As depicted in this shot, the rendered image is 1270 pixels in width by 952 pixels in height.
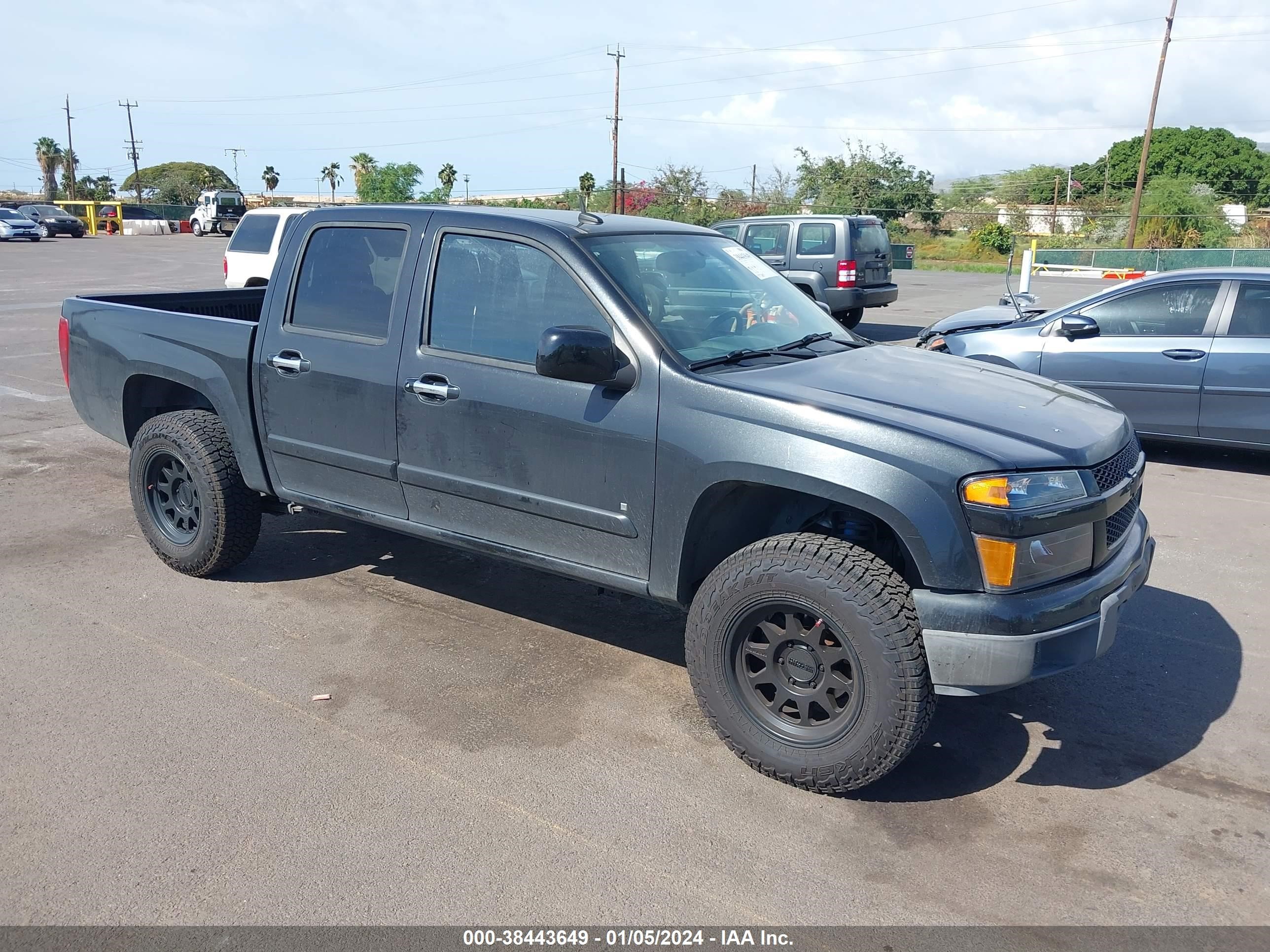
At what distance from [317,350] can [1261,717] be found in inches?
164

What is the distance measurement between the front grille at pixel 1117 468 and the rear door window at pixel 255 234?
1247 cm

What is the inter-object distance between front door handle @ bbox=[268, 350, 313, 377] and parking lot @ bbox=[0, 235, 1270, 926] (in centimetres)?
115

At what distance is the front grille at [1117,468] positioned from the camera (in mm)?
3547

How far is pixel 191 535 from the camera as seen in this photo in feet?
17.6

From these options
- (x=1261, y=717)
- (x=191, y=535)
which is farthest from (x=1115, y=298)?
(x=191, y=535)

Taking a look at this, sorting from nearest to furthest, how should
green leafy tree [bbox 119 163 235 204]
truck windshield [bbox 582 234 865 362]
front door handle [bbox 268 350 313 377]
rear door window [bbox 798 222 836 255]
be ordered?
truck windshield [bbox 582 234 865 362], front door handle [bbox 268 350 313 377], rear door window [bbox 798 222 836 255], green leafy tree [bbox 119 163 235 204]

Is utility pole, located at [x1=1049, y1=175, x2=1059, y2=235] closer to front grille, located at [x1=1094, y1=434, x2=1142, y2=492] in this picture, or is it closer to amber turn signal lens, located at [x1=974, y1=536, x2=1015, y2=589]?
front grille, located at [x1=1094, y1=434, x2=1142, y2=492]

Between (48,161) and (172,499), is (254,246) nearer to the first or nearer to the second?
(172,499)

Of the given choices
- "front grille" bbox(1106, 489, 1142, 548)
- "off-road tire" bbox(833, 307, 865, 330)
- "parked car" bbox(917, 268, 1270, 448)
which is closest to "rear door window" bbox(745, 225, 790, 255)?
"off-road tire" bbox(833, 307, 865, 330)

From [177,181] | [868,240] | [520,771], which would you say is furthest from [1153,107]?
[177,181]

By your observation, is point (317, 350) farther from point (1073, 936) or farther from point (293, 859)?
point (1073, 936)

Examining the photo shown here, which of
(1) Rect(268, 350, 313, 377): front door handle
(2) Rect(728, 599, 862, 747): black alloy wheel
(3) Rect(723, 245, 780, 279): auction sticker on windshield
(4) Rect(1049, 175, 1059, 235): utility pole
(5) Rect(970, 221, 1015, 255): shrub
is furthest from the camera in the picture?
(4) Rect(1049, 175, 1059, 235): utility pole

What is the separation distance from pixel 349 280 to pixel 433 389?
32.7 inches

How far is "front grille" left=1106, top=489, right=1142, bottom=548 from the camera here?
146 inches
